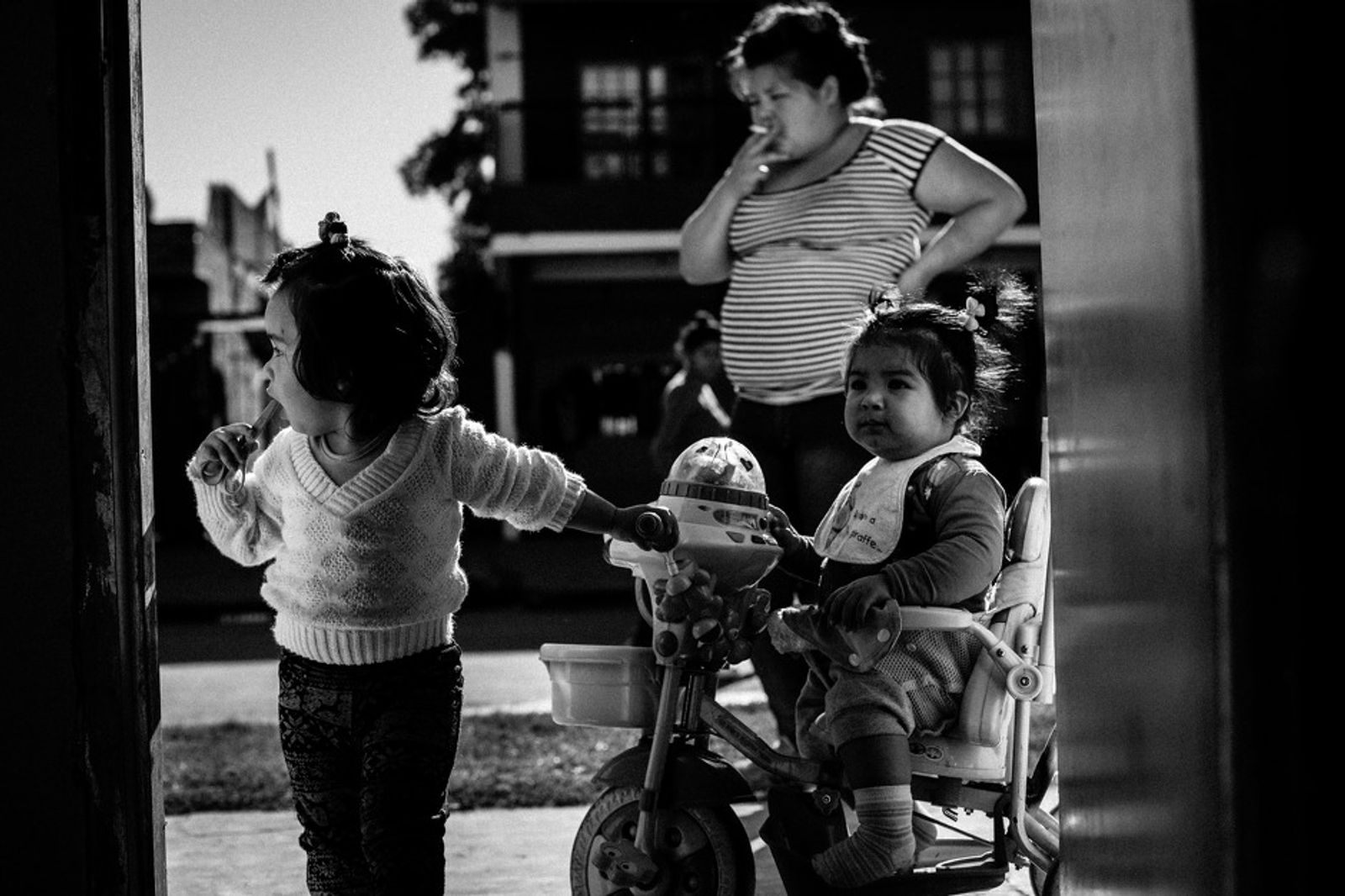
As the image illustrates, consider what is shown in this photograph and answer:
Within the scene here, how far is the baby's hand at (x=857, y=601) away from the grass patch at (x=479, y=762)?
115cm

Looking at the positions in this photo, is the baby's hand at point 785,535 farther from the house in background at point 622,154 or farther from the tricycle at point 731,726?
the house in background at point 622,154

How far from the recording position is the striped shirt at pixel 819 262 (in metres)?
3.82

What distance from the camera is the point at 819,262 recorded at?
3865mm

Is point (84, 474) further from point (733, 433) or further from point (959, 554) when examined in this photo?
point (733, 433)

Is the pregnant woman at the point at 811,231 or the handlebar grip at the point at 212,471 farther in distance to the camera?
the pregnant woman at the point at 811,231

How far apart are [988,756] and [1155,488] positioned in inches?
52.8

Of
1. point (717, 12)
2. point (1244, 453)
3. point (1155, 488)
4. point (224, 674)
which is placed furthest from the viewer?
point (717, 12)

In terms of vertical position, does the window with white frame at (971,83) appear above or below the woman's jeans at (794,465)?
above

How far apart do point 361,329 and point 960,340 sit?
1.14m

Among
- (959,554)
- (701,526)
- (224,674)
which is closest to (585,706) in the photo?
(701,526)

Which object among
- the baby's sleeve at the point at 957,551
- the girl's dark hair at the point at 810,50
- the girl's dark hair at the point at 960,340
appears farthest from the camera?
the girl's dark hair at the point at 810,50

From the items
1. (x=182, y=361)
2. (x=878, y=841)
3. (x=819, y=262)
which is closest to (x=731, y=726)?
(x=878, y=841)

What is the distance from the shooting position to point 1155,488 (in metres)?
1.81

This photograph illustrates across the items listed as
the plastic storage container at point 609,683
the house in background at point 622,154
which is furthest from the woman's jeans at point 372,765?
the house in background at point 622,154
